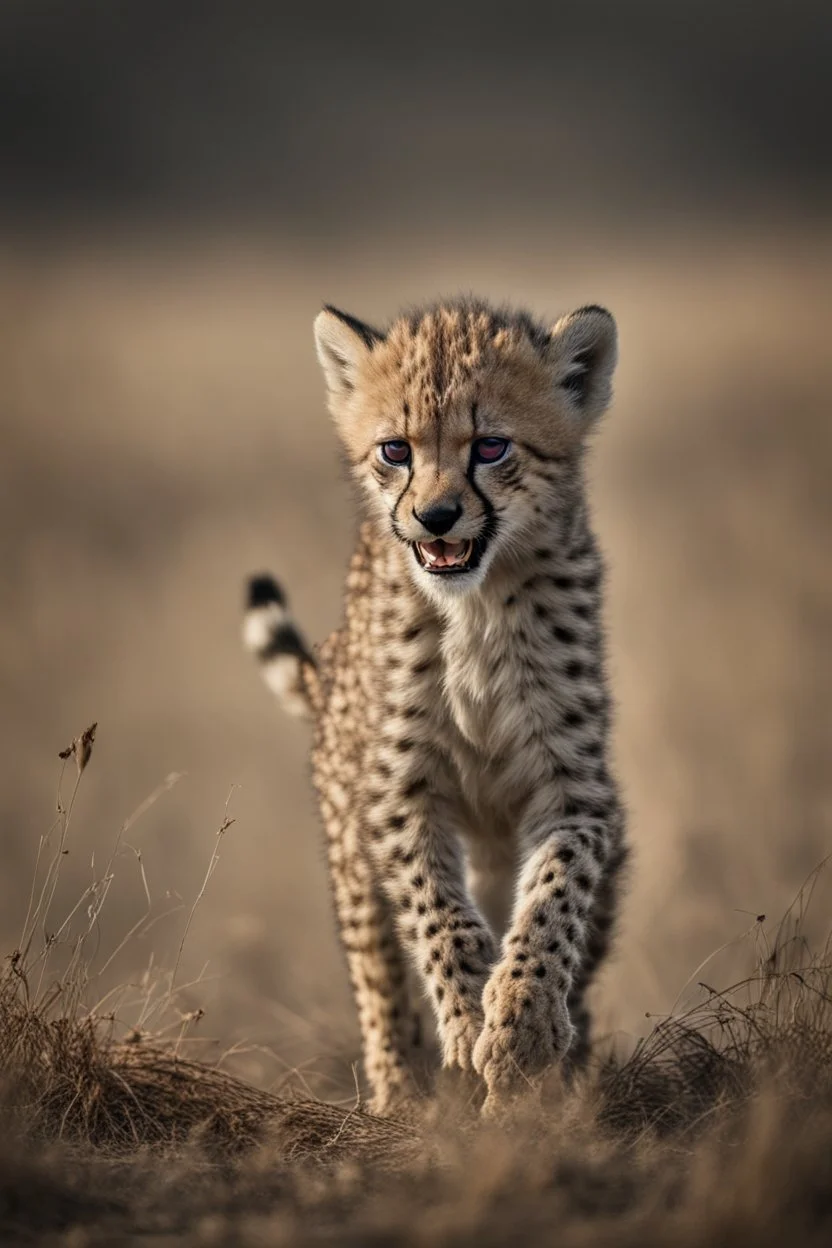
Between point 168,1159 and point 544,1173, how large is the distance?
0.84 metres

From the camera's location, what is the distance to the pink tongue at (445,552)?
386cm

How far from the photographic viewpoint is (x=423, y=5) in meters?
44.6

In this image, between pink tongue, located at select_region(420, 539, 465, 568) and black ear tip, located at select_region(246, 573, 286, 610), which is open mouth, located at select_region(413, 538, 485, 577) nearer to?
pink tongue, located at select_region(420, 539, 465, 568)

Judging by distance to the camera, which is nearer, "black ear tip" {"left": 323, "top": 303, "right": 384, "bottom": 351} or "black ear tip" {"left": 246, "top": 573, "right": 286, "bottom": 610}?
"black ear tip" {"left": 323, "top": 303, "right": 384, "bottom": 351}

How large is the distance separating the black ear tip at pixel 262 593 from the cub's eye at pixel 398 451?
1.44 meters

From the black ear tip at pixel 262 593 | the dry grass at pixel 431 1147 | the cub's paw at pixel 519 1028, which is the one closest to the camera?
the dry grass at pixel 431 1147

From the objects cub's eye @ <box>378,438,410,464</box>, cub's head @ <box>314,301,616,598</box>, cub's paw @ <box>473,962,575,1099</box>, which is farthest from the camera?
cub's eye @ <box>378,438,410,464</box>

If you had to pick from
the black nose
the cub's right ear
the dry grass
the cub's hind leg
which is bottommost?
the dry grass

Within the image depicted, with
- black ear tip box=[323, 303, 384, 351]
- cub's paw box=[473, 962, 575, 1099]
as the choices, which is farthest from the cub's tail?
cub's paw box=[473, 962, 575, 1099]

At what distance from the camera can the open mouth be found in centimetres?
386

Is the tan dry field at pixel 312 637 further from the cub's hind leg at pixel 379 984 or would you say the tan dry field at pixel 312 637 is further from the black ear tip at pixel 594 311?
the black ear tip at pixel 594 311

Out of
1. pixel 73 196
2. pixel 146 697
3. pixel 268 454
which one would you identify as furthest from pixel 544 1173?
pixel 73 196

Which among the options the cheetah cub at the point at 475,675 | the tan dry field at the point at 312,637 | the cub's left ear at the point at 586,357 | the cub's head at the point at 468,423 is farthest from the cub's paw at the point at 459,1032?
the cub's left ear at the point at 586,357

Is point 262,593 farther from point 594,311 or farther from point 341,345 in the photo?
point 594,311
